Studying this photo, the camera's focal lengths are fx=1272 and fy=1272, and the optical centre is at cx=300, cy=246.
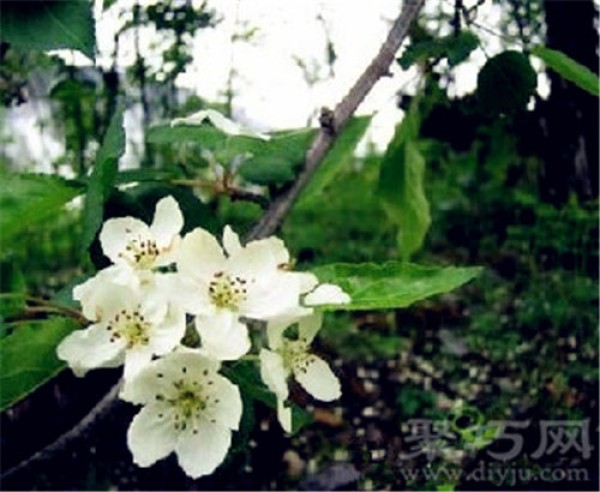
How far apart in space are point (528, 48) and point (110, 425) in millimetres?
845

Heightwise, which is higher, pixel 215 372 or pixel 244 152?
pixel 244 152

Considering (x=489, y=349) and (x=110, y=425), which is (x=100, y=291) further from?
(x=489, y=349)

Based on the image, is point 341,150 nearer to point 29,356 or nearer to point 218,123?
point 218,123

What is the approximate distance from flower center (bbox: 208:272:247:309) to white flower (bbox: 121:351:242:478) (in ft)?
0.15

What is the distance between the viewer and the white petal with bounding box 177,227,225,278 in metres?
0.82

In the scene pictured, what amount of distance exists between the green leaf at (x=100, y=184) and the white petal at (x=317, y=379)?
0.58ft

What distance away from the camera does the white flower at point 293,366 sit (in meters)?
0.81

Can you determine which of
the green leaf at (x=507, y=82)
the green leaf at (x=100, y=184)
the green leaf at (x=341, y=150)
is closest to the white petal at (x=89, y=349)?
the green leaf at (x=100, y=184)

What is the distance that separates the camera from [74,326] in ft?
2.79

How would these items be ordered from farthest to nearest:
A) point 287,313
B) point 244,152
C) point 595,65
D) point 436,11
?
1. point 595,65
2. point 436,11
3. point 244,152
4. point 287,313

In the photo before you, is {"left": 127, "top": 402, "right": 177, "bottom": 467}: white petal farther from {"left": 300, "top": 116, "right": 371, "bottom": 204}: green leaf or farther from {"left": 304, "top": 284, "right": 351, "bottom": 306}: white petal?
{"left": 300, "top": 116, "right": 371, "bottom": 204}: green leaf

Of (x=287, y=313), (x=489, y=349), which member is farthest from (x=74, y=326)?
(x=489, y=349)

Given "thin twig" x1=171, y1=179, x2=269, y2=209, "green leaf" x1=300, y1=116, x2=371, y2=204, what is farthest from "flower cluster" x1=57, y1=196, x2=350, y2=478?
"green leaf" x1=300, y1=116, x2=371, y2=204

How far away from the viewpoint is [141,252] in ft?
2.80
